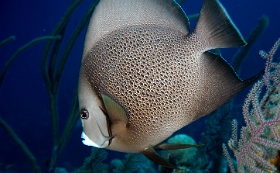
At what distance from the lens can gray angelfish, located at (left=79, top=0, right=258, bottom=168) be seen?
1.03 metres

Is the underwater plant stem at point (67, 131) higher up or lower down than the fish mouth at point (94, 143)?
lower down

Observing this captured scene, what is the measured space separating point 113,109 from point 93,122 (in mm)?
124

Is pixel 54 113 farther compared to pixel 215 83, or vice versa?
pixel 54 113

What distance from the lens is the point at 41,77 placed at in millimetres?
39906

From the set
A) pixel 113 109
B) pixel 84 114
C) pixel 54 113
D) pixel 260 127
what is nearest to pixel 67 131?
pixel 54 113

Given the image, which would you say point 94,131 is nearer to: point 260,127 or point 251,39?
point 260,127

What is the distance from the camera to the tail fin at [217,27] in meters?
0.95

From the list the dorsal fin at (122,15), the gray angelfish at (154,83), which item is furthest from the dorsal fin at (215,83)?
the dorsal fin at (122,15)

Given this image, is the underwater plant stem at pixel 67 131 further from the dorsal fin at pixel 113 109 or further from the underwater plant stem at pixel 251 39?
the underwater plant stem at pixel 251 39

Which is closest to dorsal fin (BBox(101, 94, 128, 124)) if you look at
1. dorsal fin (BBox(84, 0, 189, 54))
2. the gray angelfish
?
the gray angelfish

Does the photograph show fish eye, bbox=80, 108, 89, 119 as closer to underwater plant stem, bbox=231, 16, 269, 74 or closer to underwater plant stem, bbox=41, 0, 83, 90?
underwater plant stem, bbox=41, 0, 83, 90

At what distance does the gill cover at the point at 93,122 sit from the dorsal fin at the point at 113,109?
6 cm

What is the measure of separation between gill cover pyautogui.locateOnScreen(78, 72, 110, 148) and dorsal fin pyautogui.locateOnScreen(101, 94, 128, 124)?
6cm

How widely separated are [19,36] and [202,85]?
5898cm
